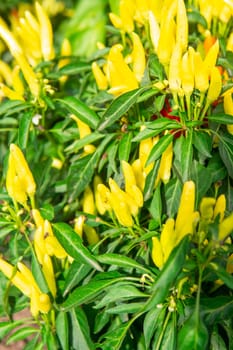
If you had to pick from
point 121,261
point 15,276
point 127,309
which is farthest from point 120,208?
point 15,276

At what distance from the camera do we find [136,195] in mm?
1415

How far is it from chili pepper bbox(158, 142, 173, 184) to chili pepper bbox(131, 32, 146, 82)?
0.21 m

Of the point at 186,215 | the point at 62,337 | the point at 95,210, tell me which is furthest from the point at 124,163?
the point at 62,337

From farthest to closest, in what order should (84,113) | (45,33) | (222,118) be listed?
1. (45,33)
2. (84,113)
3. (222,118)

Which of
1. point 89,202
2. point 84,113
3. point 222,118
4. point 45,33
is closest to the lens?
point 222,118

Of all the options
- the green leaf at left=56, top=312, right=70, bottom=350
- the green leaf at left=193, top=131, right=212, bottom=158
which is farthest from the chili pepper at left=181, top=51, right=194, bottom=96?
the green leaf at left=56, top=312, right=70, bottom=350

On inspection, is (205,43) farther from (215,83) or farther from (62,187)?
(62,187)

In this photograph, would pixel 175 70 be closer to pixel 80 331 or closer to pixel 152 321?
pixel 152 321

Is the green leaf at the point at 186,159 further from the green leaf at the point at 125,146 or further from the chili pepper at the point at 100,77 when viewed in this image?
the chili pepper at the point at 100,77

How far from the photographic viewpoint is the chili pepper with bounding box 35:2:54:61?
180 cm

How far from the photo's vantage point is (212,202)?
1288 millimetres

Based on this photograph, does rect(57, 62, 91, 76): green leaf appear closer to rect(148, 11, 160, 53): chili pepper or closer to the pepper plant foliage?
the pepper plant foliage

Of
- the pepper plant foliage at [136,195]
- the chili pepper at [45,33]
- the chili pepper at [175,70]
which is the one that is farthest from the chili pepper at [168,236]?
the chili pepper at [45,33]

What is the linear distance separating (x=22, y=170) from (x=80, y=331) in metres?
0.46
